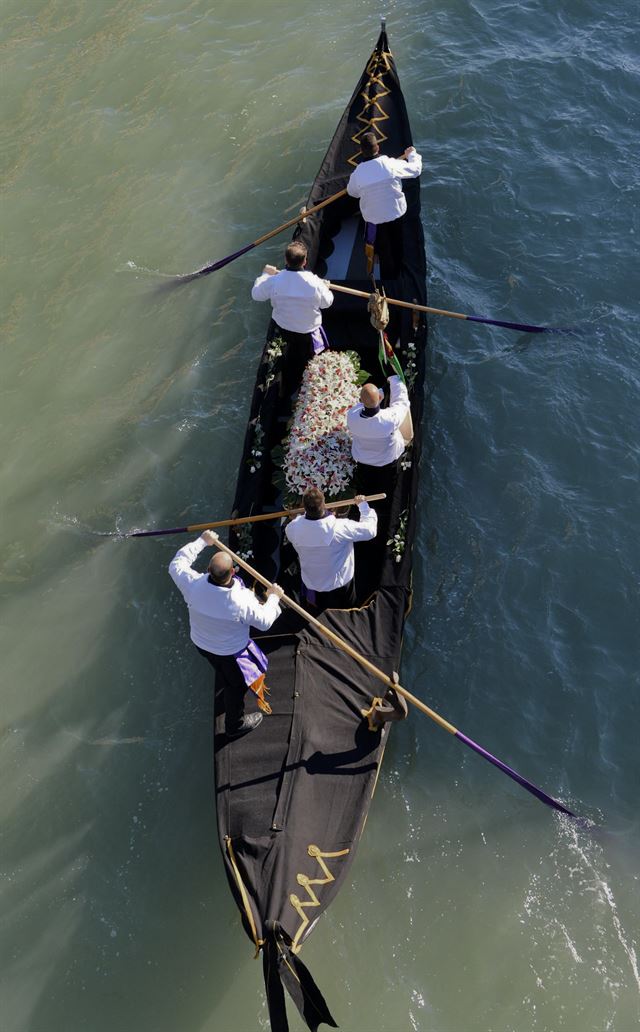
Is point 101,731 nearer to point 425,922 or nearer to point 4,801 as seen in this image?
point 4,801

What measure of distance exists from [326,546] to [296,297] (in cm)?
276

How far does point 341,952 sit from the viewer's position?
6.42 meters

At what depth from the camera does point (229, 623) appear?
627 centimetres

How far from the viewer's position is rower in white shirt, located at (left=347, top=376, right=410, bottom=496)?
7141 mm

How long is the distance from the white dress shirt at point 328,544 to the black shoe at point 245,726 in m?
1.15

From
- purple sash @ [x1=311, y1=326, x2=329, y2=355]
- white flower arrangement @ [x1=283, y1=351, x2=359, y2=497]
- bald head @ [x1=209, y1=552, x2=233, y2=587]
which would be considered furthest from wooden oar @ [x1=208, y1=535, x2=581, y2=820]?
purple sash @ [x1=311, y1=326, x2=329, y2=355]

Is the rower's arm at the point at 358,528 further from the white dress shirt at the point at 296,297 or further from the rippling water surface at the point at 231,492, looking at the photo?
the white dress shirt at the point at 296,297

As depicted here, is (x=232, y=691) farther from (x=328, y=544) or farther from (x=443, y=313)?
(x=443, y=313)

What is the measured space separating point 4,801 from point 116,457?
153 inches

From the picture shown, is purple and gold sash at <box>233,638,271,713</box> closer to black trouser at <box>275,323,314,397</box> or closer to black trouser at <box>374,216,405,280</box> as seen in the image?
black trouser at <box>275,323,314,397</box>

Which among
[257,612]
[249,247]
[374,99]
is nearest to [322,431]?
[257,612]

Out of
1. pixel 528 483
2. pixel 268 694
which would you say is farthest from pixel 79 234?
pixel 268 694

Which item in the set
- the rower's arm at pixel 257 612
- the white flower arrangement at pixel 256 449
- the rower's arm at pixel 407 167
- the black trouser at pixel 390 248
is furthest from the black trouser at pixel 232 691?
the rower's arm at pixel 407 167

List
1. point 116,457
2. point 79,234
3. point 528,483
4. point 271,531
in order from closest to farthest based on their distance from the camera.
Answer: point 271,531 < point 528,483 < point 116,457 < point 79,234
